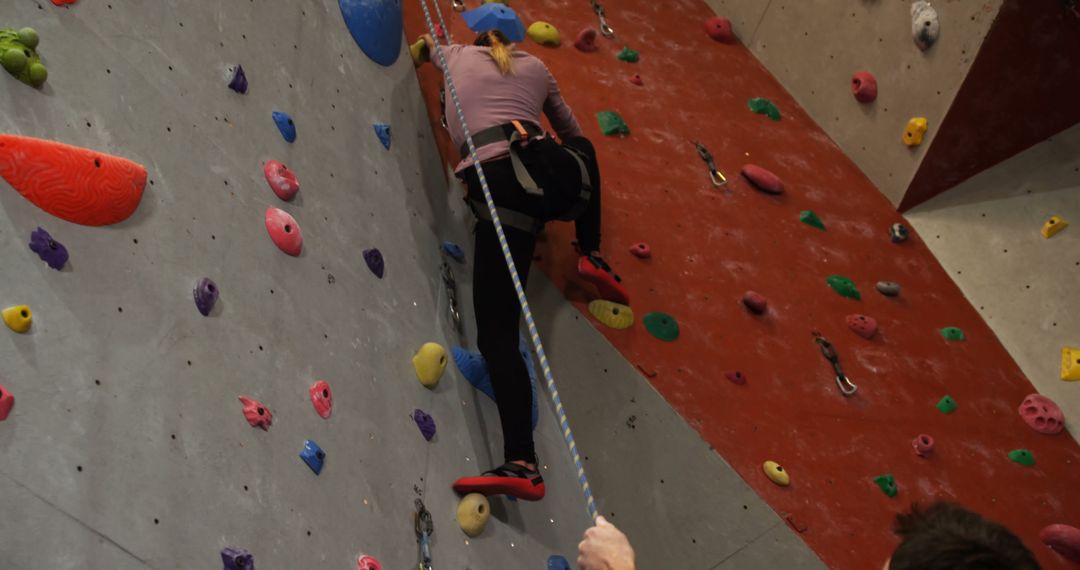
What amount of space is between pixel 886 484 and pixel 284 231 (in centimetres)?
170

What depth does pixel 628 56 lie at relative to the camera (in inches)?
145

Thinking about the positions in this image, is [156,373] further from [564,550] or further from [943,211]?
[943,211]

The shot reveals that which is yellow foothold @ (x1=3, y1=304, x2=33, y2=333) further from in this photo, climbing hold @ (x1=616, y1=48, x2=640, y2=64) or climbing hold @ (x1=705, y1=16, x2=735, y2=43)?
climbing hold @ (x1=705, y1=16, x2=735, y2=43)

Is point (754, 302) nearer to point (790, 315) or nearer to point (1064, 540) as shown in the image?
point (790, 315)

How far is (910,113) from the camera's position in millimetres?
3537

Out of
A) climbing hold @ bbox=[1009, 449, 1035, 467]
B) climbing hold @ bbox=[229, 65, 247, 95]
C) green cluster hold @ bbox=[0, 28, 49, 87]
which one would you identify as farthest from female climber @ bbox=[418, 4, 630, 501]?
climbing hold @ bbox=[1009, 449, 1035, 467]

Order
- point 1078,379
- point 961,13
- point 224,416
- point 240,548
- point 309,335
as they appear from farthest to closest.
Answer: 1. point 961,13
2. point 1078,379
3. point 309,335
4. point 224,416
5. point 240,548

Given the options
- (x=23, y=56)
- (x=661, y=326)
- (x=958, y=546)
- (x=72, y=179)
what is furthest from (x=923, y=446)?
(x=23, y=56)

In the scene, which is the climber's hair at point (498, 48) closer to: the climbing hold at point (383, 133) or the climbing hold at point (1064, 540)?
the climbing hold at point (383, 133)

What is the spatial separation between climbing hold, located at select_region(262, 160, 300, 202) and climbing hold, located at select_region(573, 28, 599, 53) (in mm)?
1787

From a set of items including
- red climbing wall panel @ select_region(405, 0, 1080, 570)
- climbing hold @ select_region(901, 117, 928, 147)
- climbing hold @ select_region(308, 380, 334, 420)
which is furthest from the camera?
climbing hold @ select_region(901, 117, 928, 147)

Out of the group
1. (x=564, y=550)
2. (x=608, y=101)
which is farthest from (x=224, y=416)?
(x=608, y=101)

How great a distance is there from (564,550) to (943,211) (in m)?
2.11

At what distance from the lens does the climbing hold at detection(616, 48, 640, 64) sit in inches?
145
